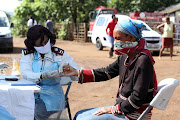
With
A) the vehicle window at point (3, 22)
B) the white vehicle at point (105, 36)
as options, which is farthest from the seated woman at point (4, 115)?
the vehicle window at point (3, 22)

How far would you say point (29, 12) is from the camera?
3419 centimetres

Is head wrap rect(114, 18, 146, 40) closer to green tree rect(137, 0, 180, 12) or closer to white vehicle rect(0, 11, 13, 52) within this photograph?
white vehicle rect(0, 11, 13, 52)

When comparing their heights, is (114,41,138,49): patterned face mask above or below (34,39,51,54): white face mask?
above

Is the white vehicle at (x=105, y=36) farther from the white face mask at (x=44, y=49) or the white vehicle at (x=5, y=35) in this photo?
the white face mask at (x=44, y=49)

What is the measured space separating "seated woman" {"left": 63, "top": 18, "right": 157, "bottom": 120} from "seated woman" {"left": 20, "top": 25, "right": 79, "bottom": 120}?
74 cm

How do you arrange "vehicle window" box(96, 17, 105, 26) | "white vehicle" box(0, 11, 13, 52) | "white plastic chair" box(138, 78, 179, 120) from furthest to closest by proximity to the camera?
"vehicle window" box(96, 17, 105, 26), "white vehicle" box(0, 11, 13, 52), "white plastic chair" box(138, 78, 179, 120)

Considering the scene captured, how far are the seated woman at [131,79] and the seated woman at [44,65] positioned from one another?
0.74 meters

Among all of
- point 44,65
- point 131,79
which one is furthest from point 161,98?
point 44,65

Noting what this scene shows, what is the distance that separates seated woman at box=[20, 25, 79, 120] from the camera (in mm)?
3418

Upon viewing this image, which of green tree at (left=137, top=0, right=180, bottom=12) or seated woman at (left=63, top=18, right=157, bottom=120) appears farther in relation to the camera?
green tree at (left=137, top=0, right=180, bottom=12)

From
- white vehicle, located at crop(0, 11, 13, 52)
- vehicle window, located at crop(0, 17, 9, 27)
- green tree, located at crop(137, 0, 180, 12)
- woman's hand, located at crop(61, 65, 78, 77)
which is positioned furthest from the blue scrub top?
green tree, located at crop(137, 0, 180, 12)

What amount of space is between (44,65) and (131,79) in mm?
1366

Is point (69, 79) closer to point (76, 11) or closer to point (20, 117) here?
point (20, 117)

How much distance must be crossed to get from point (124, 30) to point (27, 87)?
3.53 feet
